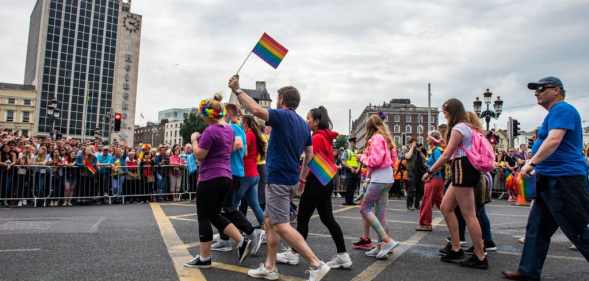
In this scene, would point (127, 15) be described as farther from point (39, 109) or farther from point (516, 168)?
point (516, 168)

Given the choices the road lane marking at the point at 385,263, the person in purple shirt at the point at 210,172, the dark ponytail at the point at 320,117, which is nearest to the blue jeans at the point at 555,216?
the road lane marking at the point at 385,263

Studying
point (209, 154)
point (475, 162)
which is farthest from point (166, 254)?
point (475, 162)

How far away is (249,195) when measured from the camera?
6.21 m

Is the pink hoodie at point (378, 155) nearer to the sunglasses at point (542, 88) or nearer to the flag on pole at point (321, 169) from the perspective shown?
the flag on pole at point (321, 169)

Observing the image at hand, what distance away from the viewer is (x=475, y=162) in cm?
464

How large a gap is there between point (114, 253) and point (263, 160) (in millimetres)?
2785

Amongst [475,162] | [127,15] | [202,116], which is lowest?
[475,162]

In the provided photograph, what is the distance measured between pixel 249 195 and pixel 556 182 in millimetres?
3822

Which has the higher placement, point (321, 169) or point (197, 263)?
point (321, 169)

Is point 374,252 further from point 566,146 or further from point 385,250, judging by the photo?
point 566,146

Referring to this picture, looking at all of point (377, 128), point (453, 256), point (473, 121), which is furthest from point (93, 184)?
→ point (473, 121)

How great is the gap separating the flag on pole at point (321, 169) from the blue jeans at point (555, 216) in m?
2.04

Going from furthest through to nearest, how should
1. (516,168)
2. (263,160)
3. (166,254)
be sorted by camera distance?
(516,168)
(263,160)
(166,254)

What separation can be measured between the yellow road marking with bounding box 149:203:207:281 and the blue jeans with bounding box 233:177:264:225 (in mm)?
971
